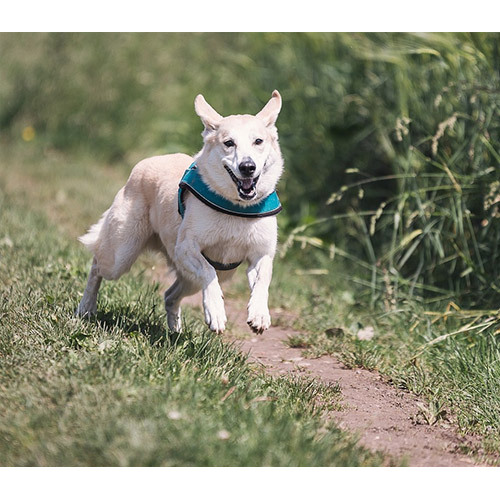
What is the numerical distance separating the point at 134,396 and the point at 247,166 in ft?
4.37

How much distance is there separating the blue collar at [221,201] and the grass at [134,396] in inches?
29.1

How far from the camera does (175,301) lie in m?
5.43

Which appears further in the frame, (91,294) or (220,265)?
(91,294)

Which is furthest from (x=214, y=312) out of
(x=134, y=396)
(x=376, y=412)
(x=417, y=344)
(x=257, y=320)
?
(x=417, y=344)

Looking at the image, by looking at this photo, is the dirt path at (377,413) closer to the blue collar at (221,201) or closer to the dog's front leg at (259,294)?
the dog's front leg at (259,294)

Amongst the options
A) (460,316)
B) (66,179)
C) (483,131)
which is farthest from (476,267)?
(66,179)

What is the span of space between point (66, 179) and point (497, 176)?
17.3ft

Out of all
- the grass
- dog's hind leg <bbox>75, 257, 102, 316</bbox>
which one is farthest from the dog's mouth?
dog's hind leg <bbox>75, 257, 102, 316</bbox>

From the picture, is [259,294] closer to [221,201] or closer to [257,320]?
[257,320]

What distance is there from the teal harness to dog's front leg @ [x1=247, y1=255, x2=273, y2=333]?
224 mm

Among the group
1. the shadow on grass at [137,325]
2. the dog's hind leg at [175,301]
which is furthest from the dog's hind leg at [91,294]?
the dog's hind leg at [175,301]

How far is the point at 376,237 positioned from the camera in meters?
7.69

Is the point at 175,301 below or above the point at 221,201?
below

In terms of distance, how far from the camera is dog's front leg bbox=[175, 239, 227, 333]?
14.0 feet
